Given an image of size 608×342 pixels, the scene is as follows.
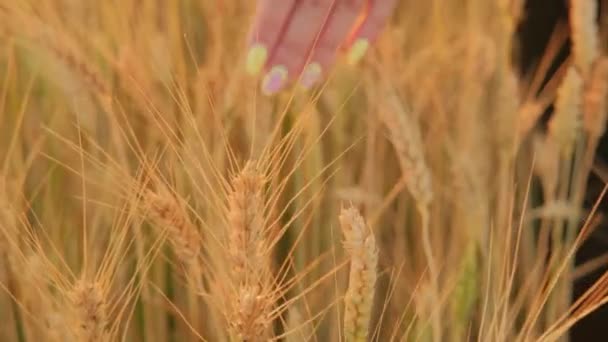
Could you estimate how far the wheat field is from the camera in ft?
2.00

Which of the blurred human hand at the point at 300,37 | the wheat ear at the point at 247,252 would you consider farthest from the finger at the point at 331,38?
the wheat ear at the point at 247,252

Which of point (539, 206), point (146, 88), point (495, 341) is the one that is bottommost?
point (495, 341)

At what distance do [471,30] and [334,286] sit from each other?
243mm

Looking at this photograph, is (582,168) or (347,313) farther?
(582,168)

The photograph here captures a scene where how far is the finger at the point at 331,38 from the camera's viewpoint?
624 mm

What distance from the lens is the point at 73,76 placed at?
62cm

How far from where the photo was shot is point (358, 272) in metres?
0.55

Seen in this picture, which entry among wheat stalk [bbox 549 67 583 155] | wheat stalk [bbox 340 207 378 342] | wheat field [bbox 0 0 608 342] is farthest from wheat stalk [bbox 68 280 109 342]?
wheat stalk [bbox 549 67 583 155]

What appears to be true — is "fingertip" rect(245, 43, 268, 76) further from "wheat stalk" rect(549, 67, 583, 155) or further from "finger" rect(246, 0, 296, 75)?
"wheat stalk" rect(549, 67, 583, 155)

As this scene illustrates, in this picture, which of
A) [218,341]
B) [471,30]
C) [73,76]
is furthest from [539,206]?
[73,76]

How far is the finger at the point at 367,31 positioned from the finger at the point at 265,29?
0.21 feet

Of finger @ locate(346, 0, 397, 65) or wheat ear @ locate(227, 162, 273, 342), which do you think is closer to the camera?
wheat ear @ locate(227, 162, 273, 342)

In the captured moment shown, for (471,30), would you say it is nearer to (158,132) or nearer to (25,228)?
(158,132)

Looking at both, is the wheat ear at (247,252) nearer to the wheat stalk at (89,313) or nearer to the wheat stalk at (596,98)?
the wheat stalk at (89,313)
